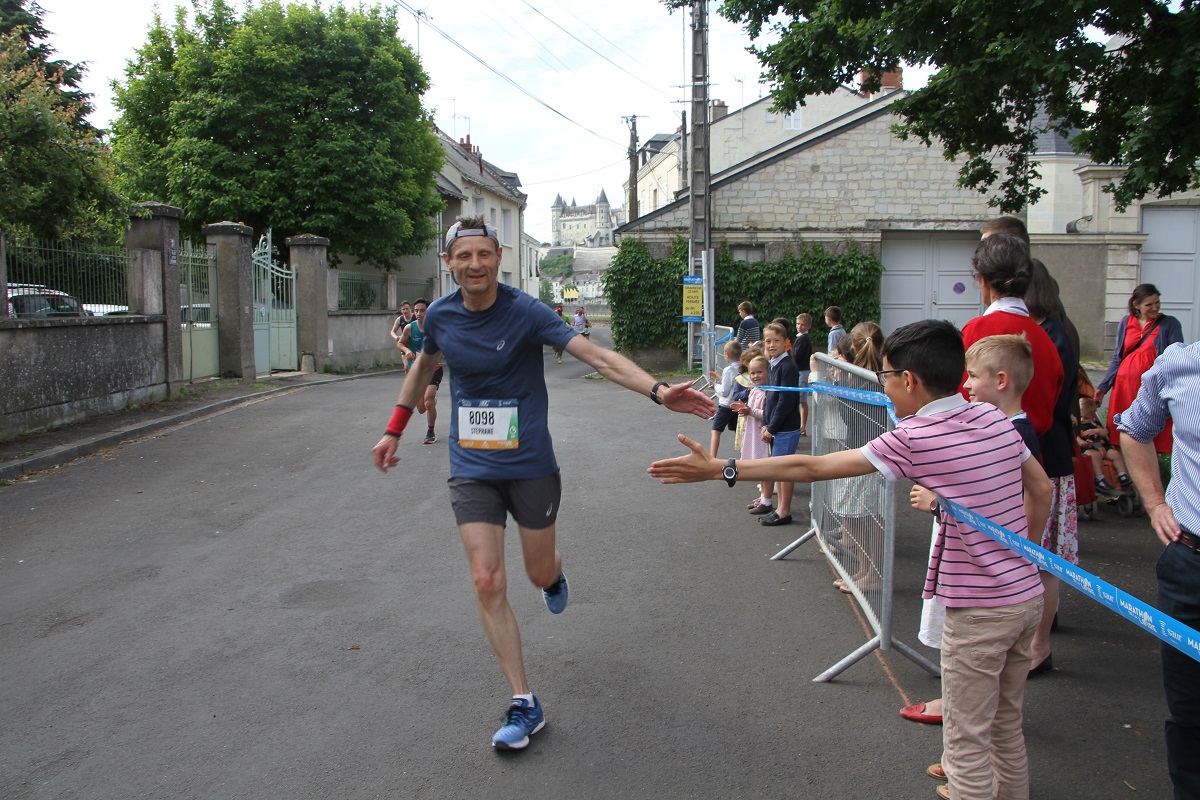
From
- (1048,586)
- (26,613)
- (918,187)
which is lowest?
(26,613)

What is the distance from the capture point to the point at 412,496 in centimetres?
851

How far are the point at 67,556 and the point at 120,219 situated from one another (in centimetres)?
794

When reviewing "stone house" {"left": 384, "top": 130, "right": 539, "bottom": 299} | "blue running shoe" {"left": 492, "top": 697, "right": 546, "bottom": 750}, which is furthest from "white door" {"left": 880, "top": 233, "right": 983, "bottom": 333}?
"blue running shoe" {"left": 492, "top": 697, "right": 546, "bottom": 750}

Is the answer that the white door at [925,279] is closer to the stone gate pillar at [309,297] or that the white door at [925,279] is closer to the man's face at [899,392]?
the stone gate pillar at [309,297]

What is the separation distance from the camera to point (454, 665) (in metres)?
4.52

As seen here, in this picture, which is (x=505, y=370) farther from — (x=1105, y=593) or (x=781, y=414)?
(x=781, y=414)

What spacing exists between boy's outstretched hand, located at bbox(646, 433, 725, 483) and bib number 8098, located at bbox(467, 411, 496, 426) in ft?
4.15

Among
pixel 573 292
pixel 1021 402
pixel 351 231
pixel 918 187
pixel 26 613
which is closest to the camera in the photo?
pixel 1021 402

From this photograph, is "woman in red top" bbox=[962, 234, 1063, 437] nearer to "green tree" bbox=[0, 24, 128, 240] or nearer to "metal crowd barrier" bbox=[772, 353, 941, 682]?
"metal crowd barrier" bbox=[772, 353, 941, 682]

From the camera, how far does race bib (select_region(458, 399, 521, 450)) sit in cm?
390

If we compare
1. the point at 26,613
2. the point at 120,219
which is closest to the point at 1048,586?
the point at 26,613

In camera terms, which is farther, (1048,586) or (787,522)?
(787,522)

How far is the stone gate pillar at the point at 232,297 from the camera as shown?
705 inches

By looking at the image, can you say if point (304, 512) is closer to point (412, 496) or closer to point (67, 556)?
point (412, 496)
